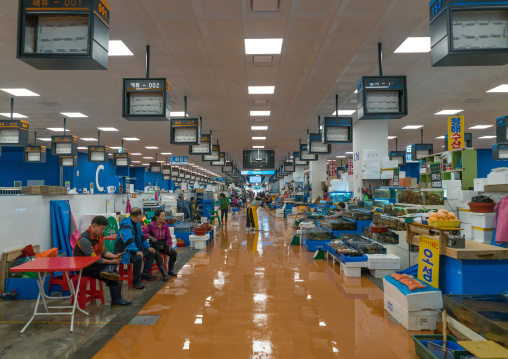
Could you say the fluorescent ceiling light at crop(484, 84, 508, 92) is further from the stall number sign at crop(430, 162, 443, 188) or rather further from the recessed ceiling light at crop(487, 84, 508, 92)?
the stall number sign at crop(430, 162, 443, 188)

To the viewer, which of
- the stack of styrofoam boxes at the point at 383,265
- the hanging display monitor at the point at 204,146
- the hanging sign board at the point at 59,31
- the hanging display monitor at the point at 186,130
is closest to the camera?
the hanging sign board at the point at 59,31

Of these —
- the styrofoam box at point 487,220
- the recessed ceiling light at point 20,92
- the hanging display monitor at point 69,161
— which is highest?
the recessed ceiling light at point 20,92

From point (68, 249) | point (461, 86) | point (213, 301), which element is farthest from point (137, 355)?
point (461, 86)

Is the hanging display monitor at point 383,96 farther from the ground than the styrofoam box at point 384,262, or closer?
farther from the ground

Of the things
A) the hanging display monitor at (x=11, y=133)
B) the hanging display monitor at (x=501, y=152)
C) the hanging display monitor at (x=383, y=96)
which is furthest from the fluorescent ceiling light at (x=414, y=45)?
the hanging display monitor at (x=11, y=133)

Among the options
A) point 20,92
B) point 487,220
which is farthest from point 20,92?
point 487,220

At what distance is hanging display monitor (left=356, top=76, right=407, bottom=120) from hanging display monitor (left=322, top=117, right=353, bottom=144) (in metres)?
3.21

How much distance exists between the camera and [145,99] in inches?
245

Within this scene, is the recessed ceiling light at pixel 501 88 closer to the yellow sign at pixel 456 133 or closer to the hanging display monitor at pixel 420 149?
the yellow sign at pixel 456 133

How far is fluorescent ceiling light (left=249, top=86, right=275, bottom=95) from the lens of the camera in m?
8.45

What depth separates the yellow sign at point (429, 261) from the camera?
4273 millimetres

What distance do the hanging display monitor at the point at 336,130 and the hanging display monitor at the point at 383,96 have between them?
3211 millimetres

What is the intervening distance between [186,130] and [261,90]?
2307 millimetres

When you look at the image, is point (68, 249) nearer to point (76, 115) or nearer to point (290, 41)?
point (76, 115)
